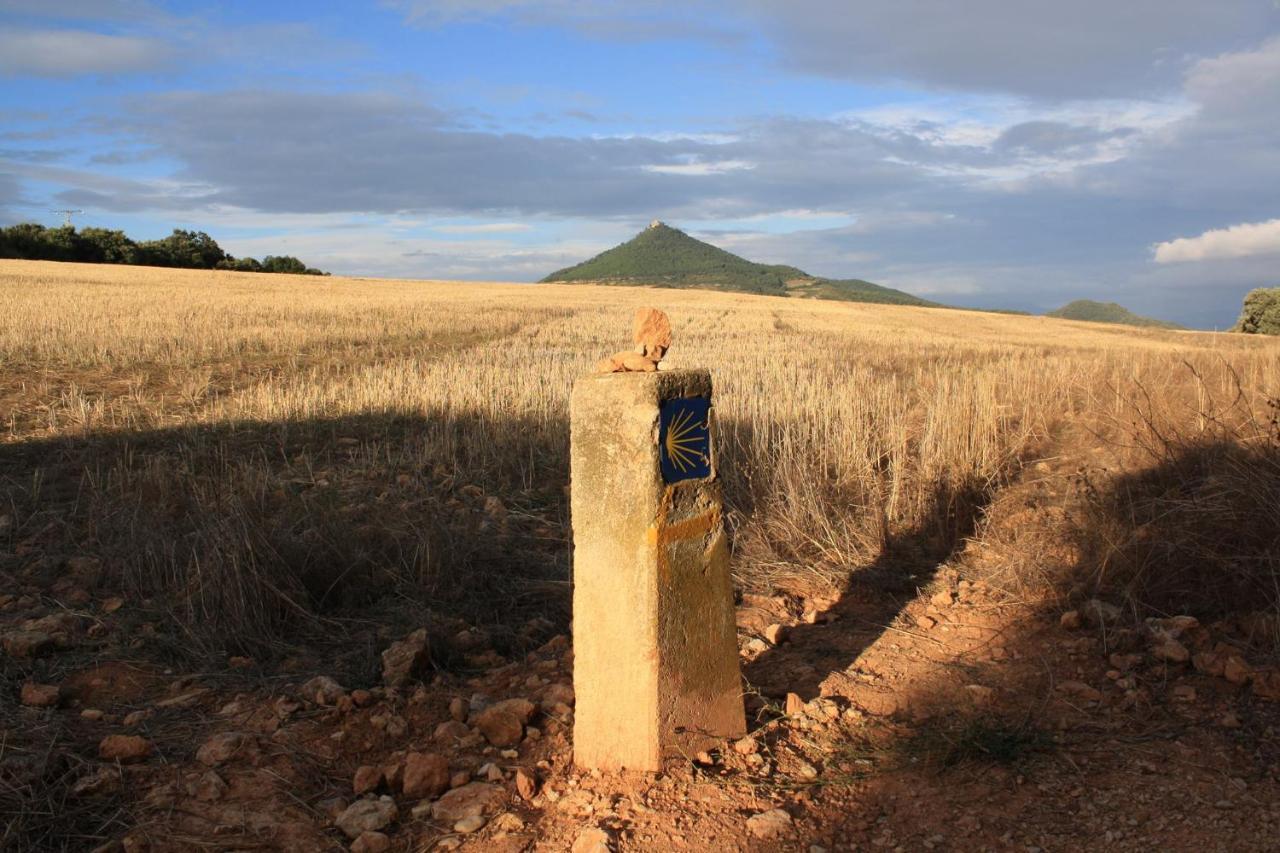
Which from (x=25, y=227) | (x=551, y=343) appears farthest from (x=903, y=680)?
(x=25, y=227)

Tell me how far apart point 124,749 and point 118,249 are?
61211 mm

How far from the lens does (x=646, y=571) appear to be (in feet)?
9.94

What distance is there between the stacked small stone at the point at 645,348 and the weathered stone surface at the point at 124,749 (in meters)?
2.14

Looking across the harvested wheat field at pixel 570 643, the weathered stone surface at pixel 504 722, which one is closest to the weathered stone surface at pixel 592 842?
the harvested wheat field at pixel 570 643

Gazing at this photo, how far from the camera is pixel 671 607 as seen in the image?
10.1ft

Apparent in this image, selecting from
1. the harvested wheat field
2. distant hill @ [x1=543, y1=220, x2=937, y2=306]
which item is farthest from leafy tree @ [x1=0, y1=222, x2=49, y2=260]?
distant hill @ [x1=543, y1=220, x2=937, y2=306]

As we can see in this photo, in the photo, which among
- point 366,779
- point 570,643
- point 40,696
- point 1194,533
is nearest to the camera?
point 366,779

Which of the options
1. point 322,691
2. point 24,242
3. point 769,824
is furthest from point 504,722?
point 24,242

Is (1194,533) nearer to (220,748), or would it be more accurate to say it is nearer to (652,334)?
(652,334)

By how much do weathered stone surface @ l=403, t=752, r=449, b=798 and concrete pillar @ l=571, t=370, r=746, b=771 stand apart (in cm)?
48

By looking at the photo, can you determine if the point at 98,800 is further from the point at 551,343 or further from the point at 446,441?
the point at 551,343

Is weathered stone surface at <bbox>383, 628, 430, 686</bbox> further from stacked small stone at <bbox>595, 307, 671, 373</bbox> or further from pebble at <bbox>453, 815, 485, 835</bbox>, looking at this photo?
stacked small stone at <bbox>595, 307, 671, 373</bbox>

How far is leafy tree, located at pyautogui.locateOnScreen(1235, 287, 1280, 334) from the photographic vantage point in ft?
119

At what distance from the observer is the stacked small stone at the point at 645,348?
3.18 metres
